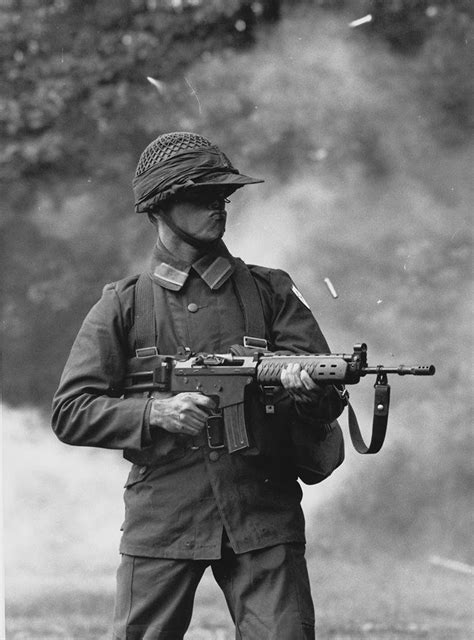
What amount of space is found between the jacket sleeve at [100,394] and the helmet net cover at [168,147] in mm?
415

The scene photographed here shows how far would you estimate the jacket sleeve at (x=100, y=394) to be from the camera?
13.6ft

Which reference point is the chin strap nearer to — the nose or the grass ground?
the nose

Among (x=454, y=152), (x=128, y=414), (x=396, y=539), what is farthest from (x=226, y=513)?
(x=454, y=152)

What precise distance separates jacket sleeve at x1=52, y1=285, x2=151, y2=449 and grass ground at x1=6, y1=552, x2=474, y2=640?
241 centimetres

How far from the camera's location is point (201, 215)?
4359 mm

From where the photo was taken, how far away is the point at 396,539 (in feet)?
21.3

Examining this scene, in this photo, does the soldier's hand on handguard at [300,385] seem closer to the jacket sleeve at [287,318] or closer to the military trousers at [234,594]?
the jacket sleeve at [287,318]

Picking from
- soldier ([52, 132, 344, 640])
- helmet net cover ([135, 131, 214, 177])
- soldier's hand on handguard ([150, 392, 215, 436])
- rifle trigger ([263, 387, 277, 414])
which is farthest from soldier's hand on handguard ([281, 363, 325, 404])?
helmet net cover ([135, 131, 214, 177])

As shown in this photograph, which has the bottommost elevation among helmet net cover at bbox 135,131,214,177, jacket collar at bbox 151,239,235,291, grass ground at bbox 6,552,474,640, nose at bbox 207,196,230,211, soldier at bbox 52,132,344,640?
grass ground at bbox 6,552,474,640

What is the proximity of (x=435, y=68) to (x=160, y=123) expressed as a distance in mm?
1341

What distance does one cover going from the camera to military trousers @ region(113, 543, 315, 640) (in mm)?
4074

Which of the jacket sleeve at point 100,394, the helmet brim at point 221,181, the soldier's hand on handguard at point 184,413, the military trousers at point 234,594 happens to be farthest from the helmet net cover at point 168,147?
the military trousers at point 234,594

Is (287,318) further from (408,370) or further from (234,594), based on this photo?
(234,594)

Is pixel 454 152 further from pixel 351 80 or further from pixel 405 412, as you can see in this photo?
pixel 405 412
